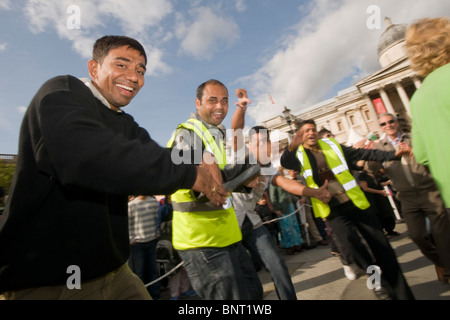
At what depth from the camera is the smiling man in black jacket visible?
870mm

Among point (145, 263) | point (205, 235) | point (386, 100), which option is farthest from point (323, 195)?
point (386, 100)

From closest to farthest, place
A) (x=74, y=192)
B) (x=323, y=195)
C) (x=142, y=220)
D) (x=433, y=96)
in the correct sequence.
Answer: (x=74, y=192)
(x=433, y=96)
(x=323, y=195)
(x=142, y=220)

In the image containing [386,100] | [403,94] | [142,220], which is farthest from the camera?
[386,100]

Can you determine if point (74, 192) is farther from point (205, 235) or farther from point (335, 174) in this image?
point (335, 174)

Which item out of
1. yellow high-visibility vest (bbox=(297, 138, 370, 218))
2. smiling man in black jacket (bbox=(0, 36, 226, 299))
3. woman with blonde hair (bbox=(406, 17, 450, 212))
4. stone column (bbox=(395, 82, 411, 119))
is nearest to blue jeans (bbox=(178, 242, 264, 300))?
smiling man in black jacket (bbox=(0, 36, 226, 299))

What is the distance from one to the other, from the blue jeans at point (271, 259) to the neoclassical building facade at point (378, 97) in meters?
40.8

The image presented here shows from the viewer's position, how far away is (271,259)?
287 centimetres

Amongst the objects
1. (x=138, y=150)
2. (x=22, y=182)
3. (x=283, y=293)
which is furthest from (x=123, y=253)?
(x=283, y=293)

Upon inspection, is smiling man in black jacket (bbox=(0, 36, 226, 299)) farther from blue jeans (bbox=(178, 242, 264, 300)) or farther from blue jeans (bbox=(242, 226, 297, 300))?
blue jeans (bbox=(242, 226, 297, 300))

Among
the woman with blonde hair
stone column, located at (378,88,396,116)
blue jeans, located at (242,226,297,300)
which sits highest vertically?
stone column, located at (378,88,396,116)

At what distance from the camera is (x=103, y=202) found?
1.28 metres

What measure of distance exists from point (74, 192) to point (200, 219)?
959mm

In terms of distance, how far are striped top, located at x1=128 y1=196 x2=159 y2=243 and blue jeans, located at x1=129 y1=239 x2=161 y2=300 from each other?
5.4 inches

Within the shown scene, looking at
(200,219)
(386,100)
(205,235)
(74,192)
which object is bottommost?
(205,235)
